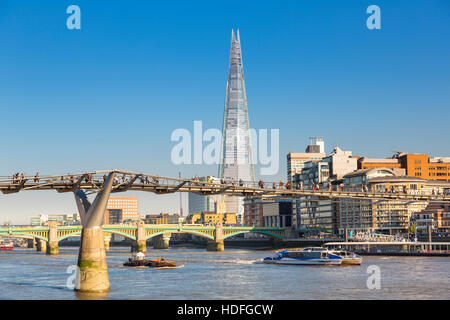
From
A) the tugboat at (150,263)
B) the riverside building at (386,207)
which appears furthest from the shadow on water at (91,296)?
the riverside building at (386,207)

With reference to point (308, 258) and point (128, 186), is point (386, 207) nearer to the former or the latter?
point (308, 258)

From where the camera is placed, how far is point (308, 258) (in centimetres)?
10794

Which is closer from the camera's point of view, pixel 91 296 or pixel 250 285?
pixel 91 296

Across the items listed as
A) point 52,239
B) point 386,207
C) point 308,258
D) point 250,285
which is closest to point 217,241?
point 52,239

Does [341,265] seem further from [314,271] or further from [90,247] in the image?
[90,247]

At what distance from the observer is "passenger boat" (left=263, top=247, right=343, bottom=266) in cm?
10494

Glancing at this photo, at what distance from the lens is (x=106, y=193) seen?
171 ft

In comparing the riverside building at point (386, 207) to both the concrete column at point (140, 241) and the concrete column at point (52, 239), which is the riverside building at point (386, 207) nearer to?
the concrete column at point (140, 241)

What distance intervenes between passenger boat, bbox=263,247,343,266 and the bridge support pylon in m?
56.7

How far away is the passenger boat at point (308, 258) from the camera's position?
344ft

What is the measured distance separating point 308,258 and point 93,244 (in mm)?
60586

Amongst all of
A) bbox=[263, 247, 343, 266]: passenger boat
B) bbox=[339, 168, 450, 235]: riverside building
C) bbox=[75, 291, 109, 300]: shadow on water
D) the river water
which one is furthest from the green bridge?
bbox=[75, 291, 109, 300]: shadow on water
